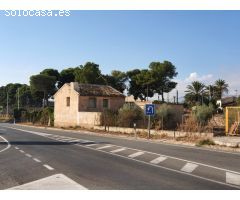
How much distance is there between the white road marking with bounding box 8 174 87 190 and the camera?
31.5 ft

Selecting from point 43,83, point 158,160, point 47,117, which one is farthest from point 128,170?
point 43,83

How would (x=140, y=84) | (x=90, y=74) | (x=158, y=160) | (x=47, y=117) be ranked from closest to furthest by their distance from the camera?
(x=158, y=160) < (x=47, y=117) < (x=90, y=74) < (x=140, y=84)

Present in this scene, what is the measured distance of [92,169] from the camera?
504 inches

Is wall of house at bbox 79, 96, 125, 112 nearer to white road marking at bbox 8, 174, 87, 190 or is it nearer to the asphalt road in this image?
the asphalt road

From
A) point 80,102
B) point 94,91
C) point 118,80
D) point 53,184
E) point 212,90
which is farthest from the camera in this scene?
point 212,90

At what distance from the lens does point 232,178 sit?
1130cm

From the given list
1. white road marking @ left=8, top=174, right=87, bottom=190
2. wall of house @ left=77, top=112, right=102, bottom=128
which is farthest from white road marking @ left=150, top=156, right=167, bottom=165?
wall of house @ left=77, top=112, right=102, bottom=128

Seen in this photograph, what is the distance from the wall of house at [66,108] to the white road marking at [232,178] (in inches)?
1488

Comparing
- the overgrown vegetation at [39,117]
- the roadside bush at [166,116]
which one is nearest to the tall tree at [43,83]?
the overgrown vegetation at [39,117]

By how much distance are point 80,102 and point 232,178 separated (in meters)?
39.4

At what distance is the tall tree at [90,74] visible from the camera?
252ft

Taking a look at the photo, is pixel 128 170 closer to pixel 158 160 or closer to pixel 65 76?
pixel 158 160

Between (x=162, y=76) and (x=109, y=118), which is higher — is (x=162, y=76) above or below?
above
